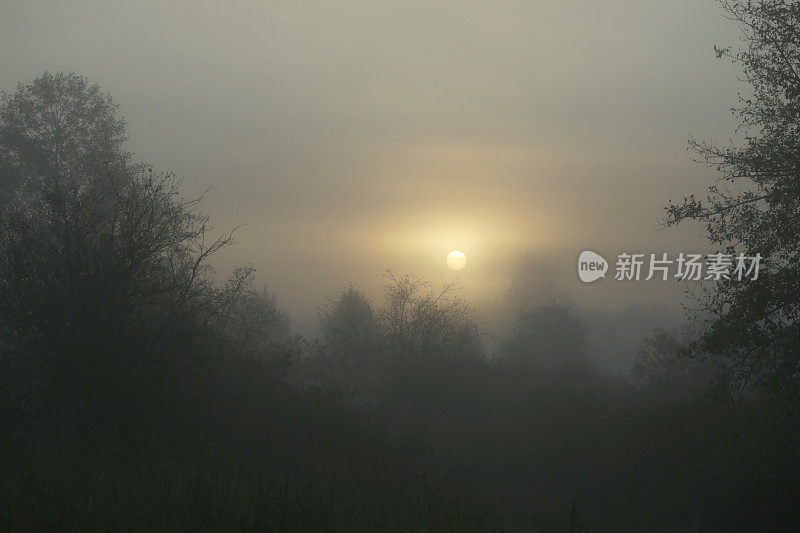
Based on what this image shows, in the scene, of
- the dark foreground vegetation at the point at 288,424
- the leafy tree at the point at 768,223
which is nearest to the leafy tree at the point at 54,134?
the dark foreground vegetation at the point at 288,424

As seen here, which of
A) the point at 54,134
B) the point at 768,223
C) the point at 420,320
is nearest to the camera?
the point at 768,223

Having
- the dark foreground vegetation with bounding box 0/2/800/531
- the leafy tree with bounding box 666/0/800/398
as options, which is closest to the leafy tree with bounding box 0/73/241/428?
the dark foreground vegetation with bounding box 0/2/800/531

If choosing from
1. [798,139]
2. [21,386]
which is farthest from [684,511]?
[21,386]

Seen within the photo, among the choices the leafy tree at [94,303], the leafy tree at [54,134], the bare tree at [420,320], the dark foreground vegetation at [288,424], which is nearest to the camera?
the dark foreground vegetation at [288,424]

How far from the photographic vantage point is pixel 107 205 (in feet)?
85.1

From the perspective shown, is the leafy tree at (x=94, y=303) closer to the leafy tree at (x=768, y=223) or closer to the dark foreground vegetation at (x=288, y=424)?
the dark foreground vegetation at (x=288, y=424)

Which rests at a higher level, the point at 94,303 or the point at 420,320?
the point at 420,320

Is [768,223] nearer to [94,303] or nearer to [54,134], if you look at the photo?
[94,303]

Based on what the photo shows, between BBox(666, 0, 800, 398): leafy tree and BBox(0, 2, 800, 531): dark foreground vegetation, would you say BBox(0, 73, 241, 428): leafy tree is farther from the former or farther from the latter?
BBox(666, 0, 800, 398): leafy tree

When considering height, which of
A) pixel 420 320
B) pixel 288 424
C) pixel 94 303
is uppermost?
pixel 420 320

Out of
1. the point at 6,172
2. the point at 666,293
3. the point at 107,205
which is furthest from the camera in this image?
the point at 666,293

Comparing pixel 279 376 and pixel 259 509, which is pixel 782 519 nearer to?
pixel 259 509

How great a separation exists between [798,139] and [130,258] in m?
15.4

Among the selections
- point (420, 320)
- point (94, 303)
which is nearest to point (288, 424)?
point (94, 303)
